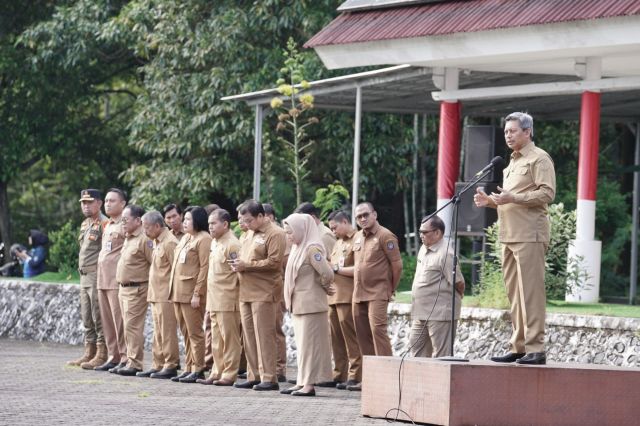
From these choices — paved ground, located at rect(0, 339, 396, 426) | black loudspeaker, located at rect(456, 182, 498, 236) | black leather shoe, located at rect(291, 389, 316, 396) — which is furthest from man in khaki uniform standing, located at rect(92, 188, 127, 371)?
black loudspeaker, located at rect(456, 182, 498, 236)

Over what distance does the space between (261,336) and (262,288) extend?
1.54 ft

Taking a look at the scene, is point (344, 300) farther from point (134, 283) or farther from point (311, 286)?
point (134, 283)

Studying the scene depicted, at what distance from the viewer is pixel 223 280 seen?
1420 centimetres

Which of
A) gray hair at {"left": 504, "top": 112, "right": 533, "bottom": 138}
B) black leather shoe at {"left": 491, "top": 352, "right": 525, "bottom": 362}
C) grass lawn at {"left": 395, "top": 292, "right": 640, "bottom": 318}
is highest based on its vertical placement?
gray hair at {"left": 504, "top": 112, "right": 533, "bottom": 138}

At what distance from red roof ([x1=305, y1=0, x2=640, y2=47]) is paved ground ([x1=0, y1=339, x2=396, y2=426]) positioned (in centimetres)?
468

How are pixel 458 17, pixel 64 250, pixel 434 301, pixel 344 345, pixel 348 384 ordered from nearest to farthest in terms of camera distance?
1. pixel 434 301
2. pixel 348 384
3. pixel 344 345
4. pixel 458 17
5. pixel 64 250

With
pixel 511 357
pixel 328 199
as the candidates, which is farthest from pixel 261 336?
pixel 328 199

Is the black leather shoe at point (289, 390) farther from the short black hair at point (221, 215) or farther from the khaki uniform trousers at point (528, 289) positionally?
the khaki uniform trousers at point (528, 289)

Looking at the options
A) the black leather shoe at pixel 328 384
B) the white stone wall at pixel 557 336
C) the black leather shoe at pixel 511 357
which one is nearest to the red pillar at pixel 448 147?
the white stone wall at pixel 557 336

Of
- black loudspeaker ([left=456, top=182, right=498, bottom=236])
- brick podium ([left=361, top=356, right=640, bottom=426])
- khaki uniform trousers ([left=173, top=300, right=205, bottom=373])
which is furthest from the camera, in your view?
black loudspeaker ([left=456, top=182, right=498, bottom=236])

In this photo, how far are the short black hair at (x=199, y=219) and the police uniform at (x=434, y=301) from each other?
2.71 m

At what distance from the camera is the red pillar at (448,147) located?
18.1m

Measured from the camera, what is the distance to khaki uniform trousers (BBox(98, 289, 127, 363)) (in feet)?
51.8

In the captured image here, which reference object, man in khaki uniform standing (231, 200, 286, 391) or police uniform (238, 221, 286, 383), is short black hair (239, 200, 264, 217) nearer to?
man in khaki uniform standing (231, 200, 286, 391)
